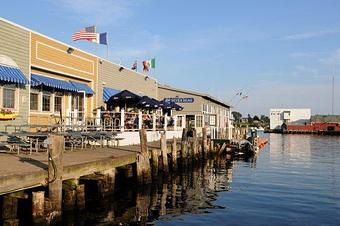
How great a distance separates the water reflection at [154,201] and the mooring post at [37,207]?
3.00 feet

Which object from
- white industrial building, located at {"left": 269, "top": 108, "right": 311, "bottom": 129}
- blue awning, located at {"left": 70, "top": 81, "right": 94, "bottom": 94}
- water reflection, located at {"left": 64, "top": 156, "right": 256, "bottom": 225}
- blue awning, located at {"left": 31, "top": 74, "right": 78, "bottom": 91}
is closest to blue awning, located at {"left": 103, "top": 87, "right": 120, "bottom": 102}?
blue awning, located at {"left": 70, "top": 81, "right": 94, "bottom": 94}

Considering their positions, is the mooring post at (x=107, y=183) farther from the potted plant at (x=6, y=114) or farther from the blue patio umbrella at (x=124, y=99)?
the blue patio umbrella at (x=124, y=99)

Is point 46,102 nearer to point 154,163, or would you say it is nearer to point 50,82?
point 50,82

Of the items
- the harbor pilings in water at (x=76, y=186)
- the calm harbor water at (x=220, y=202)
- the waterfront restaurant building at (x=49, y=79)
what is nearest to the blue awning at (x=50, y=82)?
the waterfront restaurant building at (x=49, y=79)

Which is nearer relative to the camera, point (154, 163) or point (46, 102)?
point (154, 163)

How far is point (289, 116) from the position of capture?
483 ft

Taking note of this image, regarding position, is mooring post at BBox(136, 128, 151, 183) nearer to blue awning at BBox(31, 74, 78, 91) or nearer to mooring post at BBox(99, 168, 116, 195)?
mooring post at BBox(99, 168, 116, 195)

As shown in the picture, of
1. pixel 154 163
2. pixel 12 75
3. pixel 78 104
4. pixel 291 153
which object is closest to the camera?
pixel 12 75

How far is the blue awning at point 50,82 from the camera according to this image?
74.9ft

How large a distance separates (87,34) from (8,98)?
33.5 ft

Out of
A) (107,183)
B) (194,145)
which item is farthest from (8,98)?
(194,145)

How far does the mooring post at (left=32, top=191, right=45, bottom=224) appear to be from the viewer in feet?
37.7

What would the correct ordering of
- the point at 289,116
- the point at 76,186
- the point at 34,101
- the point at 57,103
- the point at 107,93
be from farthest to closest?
1. the point at 289,116
2. the point at 107,93
3. the point at 57,103
4. the point at 34,101
5. the point at 76,186

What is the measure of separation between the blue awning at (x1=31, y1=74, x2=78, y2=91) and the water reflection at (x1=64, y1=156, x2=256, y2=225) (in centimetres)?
731
